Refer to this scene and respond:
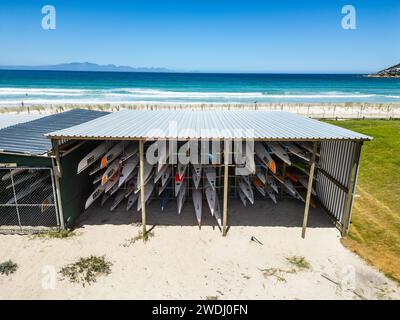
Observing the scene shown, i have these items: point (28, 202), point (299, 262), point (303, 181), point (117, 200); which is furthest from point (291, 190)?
point (28, 202)

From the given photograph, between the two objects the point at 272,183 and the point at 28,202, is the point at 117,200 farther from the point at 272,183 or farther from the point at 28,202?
the point at 272,183

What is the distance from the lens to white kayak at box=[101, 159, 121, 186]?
33.3ft

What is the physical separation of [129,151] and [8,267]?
5.73 metres

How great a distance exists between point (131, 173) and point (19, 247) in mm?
4439

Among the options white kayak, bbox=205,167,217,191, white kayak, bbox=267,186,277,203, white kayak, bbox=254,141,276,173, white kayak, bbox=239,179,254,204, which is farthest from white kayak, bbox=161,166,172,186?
white kayak, bbox=267,186,277,203

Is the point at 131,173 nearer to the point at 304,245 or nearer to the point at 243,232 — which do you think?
the point at 243,232

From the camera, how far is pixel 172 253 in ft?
27.2

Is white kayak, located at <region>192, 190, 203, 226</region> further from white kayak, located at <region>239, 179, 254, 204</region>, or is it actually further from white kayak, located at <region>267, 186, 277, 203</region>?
white kayak, located at <region>267, 186, 277, 203</region>

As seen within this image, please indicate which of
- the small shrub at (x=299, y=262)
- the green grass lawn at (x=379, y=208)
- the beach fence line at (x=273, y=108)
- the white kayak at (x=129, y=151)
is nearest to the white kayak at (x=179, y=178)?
the white kayak at (x=129, y=151)

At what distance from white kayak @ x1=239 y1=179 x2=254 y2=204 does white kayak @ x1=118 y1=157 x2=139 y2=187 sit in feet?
14.6

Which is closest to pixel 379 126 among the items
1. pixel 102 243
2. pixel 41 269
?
pixel 102 243

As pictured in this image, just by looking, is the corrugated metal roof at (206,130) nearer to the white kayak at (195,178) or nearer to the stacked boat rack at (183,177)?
the stacked boat rack at (183,177)

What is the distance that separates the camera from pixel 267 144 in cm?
1189

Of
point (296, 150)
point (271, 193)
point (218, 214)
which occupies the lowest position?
point (218, 214)
